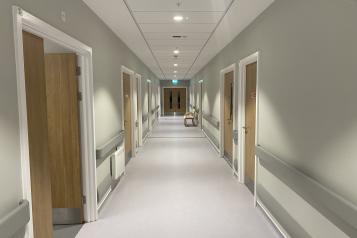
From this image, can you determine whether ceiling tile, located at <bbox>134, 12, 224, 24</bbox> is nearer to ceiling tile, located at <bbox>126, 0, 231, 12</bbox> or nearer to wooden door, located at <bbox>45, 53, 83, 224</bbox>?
ceiling tile, located at <bbox>126, 0, 231, 12</bbox>

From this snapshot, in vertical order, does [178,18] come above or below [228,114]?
above

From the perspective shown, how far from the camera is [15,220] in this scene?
1.85 m

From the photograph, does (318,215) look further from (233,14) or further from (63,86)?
(63,86)

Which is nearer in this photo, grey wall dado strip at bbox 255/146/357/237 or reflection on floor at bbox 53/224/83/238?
grey wall dado strip at bbox 255/146/357/237

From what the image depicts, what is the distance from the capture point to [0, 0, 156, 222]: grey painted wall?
181 centimetres

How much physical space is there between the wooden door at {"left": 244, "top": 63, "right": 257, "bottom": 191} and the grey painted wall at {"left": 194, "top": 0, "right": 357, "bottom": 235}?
80cm

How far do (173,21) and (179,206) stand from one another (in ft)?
8.89

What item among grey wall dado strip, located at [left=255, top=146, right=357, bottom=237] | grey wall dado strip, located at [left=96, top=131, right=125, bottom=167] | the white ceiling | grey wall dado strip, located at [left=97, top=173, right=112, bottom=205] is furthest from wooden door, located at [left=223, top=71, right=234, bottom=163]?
grey wall dado strip, located at [left=255, top=146, right=357, bottom=237]

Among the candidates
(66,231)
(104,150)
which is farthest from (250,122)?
(66,231)

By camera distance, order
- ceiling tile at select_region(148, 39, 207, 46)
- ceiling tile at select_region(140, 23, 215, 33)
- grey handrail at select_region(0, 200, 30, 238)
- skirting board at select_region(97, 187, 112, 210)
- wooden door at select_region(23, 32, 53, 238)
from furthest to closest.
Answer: ceiling tile at select_region(148, 39, 207, 46) → ceiling tile at select_region(140, 23, 215, 33) → skirting board at select_region(97, 187, 112, 210) → wooden door at select_region(23, 32, 53, 238) → grey handrail at select_region(0, 200, 30, 238)

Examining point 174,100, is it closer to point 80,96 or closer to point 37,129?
point 80,96

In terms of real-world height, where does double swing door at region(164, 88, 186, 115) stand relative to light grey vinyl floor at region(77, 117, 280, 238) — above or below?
above

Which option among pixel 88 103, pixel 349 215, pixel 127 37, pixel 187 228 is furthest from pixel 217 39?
pixel 349 215

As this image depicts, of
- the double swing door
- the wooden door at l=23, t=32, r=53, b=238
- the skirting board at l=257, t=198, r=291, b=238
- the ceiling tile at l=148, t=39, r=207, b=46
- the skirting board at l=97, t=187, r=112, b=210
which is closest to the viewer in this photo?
the wooden door at l=23, t=32, r=53, b=238
